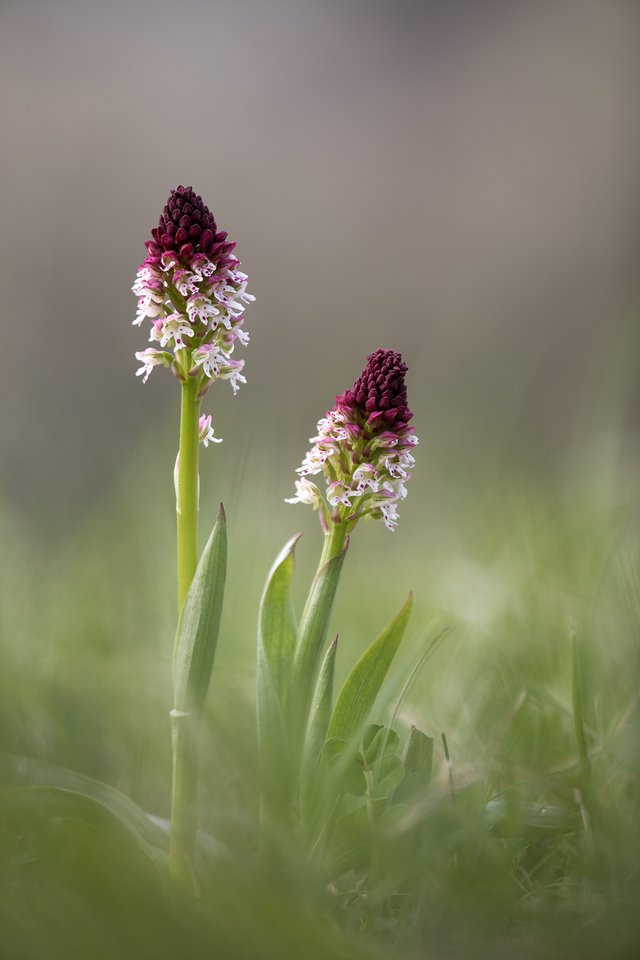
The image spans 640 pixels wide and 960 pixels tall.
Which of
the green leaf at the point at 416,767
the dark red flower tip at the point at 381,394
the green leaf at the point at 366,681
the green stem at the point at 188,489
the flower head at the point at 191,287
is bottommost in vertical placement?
the green leaf at the point at 416,767

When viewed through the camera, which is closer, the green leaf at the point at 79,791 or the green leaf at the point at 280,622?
the green leaf at the point at 79,791

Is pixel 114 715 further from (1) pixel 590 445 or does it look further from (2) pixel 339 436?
(1) pixel 590 445

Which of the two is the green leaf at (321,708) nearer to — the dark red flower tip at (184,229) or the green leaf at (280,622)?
the green leaf at (280,622)

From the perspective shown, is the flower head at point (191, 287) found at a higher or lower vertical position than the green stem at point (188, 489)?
higher

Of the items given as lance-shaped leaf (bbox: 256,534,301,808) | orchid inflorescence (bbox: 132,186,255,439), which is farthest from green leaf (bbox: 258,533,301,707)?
orchid inflorescence (bbox: 132,186,255,439)

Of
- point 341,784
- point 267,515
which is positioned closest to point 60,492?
point 267,515

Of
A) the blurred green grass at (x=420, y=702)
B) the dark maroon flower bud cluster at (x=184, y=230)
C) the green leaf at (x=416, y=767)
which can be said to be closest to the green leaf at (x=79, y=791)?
the blurred green grass at (x=420, y=702)

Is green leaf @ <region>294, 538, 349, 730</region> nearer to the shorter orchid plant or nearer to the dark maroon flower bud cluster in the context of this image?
the shorter orchid plant
